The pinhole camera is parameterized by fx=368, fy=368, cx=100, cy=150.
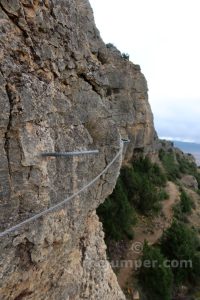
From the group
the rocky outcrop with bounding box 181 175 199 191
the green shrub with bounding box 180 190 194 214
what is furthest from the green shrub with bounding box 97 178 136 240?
Result: the rocky outcrop with bounding box 181 175 199 191

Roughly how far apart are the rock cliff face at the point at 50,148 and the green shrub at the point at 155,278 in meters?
11.1

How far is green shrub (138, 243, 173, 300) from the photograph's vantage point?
21.4m

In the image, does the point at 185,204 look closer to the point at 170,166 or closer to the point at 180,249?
the point at 180,249

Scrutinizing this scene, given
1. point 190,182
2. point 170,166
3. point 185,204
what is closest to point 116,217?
point 185,204

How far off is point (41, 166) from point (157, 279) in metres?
17.1

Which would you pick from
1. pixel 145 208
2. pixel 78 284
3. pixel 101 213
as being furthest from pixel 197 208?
pixel 78 284

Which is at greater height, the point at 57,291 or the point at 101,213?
the point at 57,291

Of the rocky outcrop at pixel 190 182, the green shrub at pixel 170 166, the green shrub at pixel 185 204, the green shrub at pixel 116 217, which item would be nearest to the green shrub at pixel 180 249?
the green shrub at pixel 116 217

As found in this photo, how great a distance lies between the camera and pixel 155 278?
21.6 meters

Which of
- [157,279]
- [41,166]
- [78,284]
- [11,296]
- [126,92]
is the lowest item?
[157,279]

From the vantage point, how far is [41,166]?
666 centimetres

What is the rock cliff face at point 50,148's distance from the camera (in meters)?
6.21

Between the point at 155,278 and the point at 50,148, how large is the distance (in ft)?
55.9

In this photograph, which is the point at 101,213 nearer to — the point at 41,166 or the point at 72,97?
the point at 72,97
